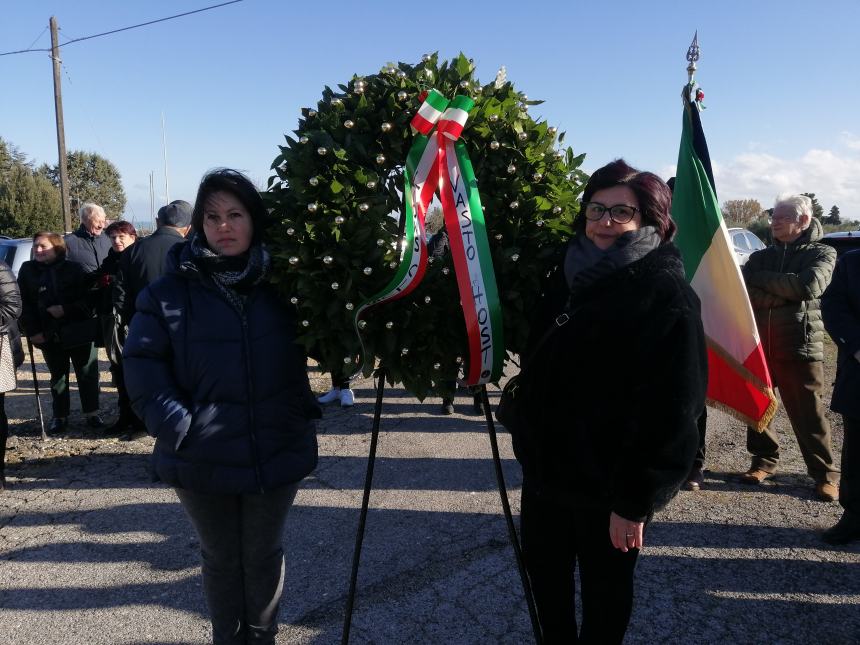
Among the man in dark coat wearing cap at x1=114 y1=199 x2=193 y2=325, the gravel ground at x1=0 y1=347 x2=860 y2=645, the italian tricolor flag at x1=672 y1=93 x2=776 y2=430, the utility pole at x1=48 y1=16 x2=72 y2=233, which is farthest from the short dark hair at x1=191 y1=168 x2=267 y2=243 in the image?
the utility pole at x1=48 y1=16 x2=72 y2=233

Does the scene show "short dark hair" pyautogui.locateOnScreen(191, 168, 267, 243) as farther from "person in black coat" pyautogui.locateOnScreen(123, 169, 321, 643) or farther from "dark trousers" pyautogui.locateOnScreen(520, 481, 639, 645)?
"dark trousers" pyautogui.locateOnScreen(520, 481, 639, 645)

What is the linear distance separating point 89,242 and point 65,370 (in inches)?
51.9

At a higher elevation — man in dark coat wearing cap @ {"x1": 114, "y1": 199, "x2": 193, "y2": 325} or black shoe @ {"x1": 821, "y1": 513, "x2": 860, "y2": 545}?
man in dark coat wearing cap @ {"x1": 114, "y1": 199, "x2": 193, "y2": 325}

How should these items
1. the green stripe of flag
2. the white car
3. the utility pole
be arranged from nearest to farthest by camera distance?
the green stripe of flag → the white car → the utility pole

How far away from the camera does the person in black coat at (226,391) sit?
218 centimetres

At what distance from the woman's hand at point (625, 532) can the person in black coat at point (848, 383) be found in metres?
2.34

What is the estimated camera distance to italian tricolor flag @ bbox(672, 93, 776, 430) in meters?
3.06

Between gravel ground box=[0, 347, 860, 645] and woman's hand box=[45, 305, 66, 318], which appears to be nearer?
gravel ground box=[0, 347, 860, 645]

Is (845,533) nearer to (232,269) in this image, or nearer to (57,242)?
(232,269)

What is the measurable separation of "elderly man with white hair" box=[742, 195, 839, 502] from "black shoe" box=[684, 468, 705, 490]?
729 millimetres

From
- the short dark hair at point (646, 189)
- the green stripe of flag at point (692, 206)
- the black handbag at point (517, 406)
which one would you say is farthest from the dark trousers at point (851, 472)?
the black handbag at point (517, 406)

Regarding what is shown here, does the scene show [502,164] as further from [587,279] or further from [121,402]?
[121,402]

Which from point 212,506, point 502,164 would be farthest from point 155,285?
point 502,164

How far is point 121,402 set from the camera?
5.70 m
